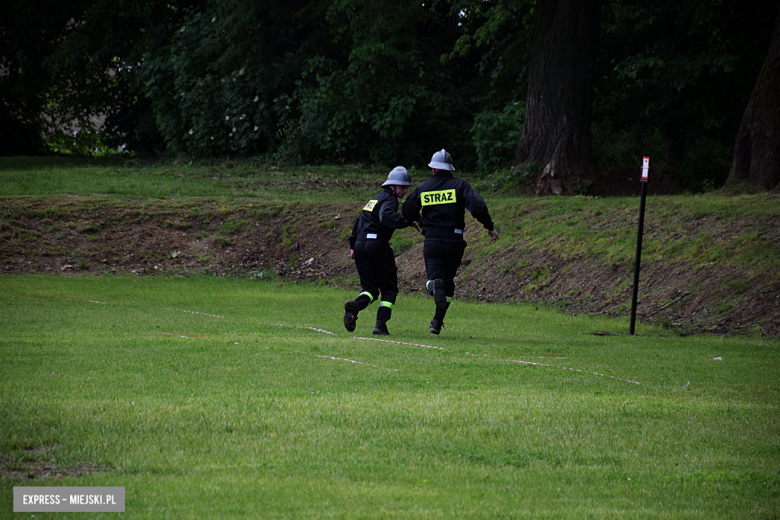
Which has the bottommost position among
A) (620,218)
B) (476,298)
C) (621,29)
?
(476,298)

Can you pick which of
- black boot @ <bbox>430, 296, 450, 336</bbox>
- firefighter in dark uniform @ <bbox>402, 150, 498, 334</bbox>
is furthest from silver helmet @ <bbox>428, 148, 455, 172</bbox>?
black boot @ <bbox>430, 296, 450, 336</bbox>

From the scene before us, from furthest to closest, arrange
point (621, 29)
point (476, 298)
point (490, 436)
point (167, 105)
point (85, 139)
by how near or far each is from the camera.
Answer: point (85, 139), point (167, 105), point (621, 29), point (476, 298), point (490, 436)

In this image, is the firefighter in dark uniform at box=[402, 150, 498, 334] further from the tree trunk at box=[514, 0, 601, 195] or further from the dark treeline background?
the dark treeline background

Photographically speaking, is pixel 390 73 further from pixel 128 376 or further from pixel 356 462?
pixel 356 462

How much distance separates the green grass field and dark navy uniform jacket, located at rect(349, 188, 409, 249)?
155 cm

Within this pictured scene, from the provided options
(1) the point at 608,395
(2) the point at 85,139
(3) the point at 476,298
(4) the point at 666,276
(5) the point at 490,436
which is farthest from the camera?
(2) the point at 85,139

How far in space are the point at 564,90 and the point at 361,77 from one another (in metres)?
9.64

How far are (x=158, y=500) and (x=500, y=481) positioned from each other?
180 centimetres

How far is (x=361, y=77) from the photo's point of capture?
1114 inches

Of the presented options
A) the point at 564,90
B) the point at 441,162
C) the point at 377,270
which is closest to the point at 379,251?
the point at 377,270

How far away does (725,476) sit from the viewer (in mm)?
4488

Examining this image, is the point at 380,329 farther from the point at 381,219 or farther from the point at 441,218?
the point at 441,218

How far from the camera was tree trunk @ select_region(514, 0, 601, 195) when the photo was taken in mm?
20656

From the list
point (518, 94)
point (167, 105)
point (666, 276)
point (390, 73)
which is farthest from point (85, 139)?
point (666, 276)
